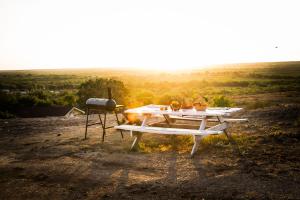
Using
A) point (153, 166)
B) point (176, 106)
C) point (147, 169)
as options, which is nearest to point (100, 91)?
point (176, 106)

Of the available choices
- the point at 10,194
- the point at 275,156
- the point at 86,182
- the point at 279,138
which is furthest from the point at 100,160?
the point at 279,138

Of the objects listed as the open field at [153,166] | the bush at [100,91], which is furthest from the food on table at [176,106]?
the bush at [100,91]

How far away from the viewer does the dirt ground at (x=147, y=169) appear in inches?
212

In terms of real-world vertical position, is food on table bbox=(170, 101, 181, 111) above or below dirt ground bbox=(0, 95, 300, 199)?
above

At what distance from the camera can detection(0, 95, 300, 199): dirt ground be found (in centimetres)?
539

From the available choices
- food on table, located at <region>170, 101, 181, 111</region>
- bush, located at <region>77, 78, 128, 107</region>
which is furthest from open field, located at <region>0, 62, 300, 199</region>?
bush, located at <region>77, 78, 128, 107</region>

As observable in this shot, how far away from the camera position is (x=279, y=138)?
8945 mm

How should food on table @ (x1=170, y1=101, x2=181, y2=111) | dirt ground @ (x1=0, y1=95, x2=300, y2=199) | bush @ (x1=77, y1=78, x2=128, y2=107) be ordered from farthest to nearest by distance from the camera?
bush @ (x1=77, y1=78, x2=128, y2=107) → food on table @ (x1=170, y1=101, x2=181, y2=111) → dirt ground @ (x1=0, y1=95, x2=300, y2=199)

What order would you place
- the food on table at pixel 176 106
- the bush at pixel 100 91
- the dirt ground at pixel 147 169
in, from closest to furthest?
1. the dirt ground at pixel 147 169
2. the food on table at pixel 176 106
3. the bush at pixel 100 91

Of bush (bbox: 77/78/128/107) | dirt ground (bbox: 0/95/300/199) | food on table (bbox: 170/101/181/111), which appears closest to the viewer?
dirt ground (bbox: 0/95/300/199)

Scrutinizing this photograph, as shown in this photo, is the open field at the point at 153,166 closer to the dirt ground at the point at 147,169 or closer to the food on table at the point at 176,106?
the dirt ground at the point at 147,169

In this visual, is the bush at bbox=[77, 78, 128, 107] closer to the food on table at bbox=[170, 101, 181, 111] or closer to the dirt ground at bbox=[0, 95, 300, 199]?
the dirt ground at bbox=[0, 95, 300, 199]

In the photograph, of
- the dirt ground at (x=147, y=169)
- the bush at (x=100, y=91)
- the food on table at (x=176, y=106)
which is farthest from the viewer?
the bush at (x=100, y=91)

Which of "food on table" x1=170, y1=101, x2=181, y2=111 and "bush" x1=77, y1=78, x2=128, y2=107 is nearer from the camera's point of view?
"food on table" x1=170, y1=101, x2=181, y2=111
